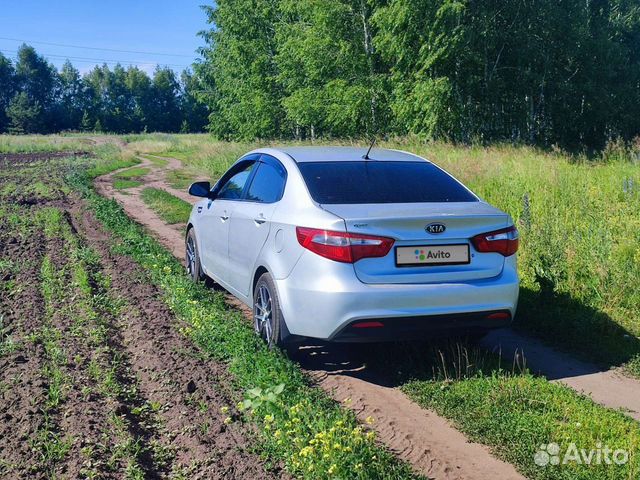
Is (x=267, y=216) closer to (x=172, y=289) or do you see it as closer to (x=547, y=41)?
(x=172, y=289)

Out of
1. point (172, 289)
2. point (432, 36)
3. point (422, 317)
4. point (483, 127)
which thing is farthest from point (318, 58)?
point (422, 317)

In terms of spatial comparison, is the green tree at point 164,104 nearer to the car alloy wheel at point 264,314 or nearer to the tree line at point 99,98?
the tree line at point 99,98

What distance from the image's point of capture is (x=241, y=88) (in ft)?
131

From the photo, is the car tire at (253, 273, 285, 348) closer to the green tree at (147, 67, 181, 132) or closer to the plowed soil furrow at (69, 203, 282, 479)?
the plowed soil furrow at (69, 203, 282, 479)

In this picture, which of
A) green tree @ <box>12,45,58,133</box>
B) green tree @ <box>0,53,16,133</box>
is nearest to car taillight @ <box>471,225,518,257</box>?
green tree @ <box>12,45,58,133</box>

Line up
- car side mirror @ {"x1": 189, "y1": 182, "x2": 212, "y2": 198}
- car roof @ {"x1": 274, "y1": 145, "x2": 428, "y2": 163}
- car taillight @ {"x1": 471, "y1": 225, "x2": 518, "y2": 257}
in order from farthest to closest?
car side mirror @ {"x1": 189, "y1": 182, "x2": 212, "y2": 198}, car roof @ {"x1": 274, "y1": 145, "x2": 428, "y2": 163}, car taillight @ {"x1": 471, "y1": 225, "x2": 518, "y2": 257}

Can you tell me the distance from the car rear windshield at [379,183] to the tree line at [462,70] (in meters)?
16.9

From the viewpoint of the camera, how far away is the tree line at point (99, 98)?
112125 millimetres

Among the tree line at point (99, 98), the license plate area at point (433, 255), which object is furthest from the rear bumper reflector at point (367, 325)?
the tree line at point (99, 98)

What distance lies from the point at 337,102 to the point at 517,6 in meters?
8.32

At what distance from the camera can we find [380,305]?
14.6 ft

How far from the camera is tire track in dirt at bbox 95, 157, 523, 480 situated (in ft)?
11.4

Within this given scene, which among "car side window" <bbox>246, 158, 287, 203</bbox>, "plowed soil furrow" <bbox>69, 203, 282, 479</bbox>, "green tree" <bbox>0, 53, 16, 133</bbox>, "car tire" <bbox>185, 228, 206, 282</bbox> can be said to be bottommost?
"plowed soil furrow" <bbox>69, 203, 282, 479</bbox>

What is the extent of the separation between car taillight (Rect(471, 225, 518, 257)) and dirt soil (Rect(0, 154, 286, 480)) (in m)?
2.15
